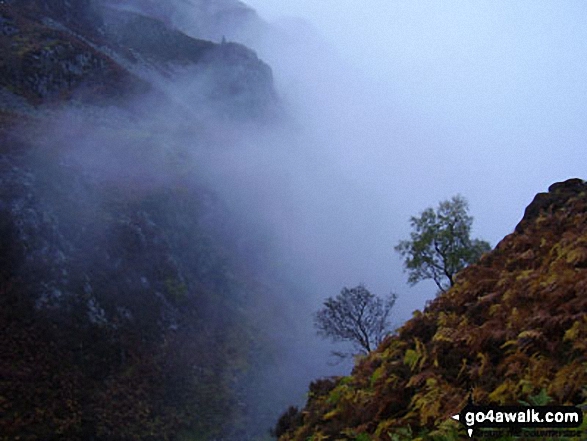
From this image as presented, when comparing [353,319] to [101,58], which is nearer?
[353,319]

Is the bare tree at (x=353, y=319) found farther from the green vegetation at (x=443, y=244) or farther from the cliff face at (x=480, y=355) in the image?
the cliff face at (x=480, y=355)

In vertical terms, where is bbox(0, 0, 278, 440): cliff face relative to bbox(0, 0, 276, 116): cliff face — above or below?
below

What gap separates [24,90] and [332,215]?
51.0 metres

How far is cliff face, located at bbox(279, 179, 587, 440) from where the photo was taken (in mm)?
6988

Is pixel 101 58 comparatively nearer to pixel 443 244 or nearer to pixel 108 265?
pixel 108 265

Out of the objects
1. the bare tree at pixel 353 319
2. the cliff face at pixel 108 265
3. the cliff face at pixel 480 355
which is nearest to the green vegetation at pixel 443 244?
the bare tree at pixel 353 319

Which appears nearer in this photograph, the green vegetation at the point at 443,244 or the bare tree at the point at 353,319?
the bare tree at the point at 353,319

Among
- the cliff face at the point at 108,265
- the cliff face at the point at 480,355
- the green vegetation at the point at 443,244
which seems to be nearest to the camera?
the cliff face at the point at 480,355

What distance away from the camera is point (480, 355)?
8.27 m

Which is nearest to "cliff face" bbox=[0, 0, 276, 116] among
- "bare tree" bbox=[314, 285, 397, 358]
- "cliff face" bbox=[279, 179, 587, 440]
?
"bare tree" bbox=[314, 285, 397, 358]

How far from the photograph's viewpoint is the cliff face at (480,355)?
699cm

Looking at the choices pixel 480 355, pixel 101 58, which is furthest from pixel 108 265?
pixel 101 58

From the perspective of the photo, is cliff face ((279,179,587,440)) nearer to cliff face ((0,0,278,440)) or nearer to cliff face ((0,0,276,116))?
cliff face ((0,0,278,440))

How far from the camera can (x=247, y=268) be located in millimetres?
45188
